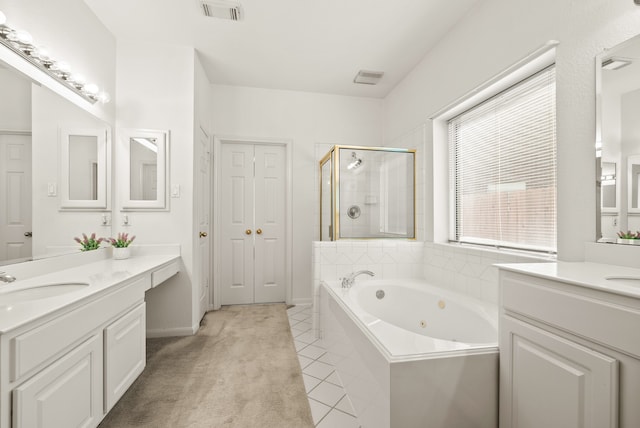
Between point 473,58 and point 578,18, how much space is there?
0.71 m

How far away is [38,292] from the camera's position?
141 cm

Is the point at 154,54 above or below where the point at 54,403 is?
above

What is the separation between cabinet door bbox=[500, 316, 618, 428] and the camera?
0.84 meters

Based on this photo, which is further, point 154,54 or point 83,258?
point 154,54

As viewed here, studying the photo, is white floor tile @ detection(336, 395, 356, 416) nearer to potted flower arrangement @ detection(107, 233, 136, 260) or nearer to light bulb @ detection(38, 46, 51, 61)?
potted flower arrangement @ detection(107, 233, 136, 260)

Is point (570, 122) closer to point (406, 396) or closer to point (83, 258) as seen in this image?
point (406, 396)

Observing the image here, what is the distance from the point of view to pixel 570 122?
1428 millimetres

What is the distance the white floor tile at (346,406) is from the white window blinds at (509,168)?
1.48 m

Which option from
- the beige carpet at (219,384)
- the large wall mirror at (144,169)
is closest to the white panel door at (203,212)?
the large wall mirror at (144,169)

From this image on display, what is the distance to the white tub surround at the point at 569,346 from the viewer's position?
31.7 inches

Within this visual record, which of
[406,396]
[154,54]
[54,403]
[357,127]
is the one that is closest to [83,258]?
[54,403]

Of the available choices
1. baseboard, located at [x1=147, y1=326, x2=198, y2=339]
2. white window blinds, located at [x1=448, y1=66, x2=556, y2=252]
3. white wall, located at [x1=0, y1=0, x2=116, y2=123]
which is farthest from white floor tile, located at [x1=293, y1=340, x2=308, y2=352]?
white wall, located at [x1=0, y1=0, x2=116, y2=123]

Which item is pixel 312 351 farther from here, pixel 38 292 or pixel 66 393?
pixel 38 292

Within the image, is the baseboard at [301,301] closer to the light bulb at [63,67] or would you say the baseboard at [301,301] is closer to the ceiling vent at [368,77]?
the ceiling vent at [368,77]
